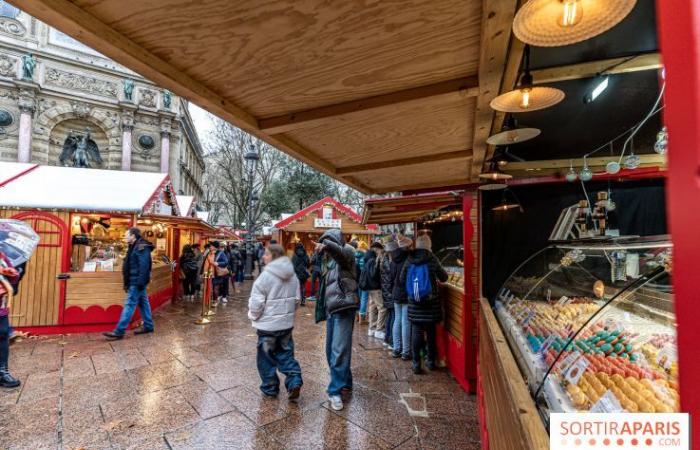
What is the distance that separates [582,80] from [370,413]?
156 inches

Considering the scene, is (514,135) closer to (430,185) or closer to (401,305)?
(430,185)

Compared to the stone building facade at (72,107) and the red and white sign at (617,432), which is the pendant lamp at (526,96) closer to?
the red and white sign at (617,432)

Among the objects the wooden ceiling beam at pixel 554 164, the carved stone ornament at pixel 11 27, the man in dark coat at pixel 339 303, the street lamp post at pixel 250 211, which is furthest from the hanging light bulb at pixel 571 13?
the carved stone ornament at pixel 11 27

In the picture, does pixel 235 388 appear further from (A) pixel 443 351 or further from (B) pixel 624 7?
(B) pixel 624 7

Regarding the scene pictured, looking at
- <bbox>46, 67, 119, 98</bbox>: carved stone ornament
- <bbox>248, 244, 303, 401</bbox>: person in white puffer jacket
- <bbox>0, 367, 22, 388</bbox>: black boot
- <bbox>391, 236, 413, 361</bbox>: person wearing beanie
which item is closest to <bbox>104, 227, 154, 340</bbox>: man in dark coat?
<bbox>0, 367, 22, 388</bbox>: black boot

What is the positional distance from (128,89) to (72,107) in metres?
3.26

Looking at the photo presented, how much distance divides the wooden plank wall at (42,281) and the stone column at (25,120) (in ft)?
53.8

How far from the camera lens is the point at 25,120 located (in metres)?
18.2

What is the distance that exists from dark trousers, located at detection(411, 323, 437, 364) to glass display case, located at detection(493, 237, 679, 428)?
59.2 inches

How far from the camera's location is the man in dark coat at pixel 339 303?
3.66 m

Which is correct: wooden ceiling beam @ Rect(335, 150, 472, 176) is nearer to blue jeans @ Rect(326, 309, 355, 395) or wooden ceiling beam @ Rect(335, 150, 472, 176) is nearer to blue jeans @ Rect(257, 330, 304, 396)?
blue jeans @ Rect(326, 309, 355, 395)

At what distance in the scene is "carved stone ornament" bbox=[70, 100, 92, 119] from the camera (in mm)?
19906

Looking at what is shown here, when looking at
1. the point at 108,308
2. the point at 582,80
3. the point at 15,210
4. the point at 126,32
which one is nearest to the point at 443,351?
the point at 582,80

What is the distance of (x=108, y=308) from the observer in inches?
273
